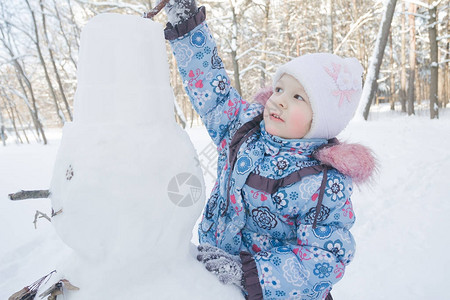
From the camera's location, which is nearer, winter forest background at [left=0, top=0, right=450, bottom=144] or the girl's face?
the girl's face

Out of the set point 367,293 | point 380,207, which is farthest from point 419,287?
point 380,207

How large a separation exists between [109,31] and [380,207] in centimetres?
377

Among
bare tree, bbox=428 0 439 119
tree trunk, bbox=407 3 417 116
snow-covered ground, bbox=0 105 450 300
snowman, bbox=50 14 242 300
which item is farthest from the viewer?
tree trunk, bbox=407 3 417 116

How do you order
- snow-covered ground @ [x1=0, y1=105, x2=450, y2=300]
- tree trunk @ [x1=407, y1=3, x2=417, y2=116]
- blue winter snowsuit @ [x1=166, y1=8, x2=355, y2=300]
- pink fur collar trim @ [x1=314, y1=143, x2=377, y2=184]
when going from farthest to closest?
tree trunk @ [x1=407, y1=3, x2=417, y2=116]
snow-covered ground @ [x1=0, y1=105, x2=450, y2=300]
pink fur collar trim @ [x1=314, y1=143, x2=377, y2=184]
blue winter snowsuit @ [x1=166, y1=8, x2=355, y2=300]

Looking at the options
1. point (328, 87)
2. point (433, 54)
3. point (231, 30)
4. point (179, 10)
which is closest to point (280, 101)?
point (328, 87)

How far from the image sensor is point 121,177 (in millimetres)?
640

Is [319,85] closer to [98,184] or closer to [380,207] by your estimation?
[98,184]

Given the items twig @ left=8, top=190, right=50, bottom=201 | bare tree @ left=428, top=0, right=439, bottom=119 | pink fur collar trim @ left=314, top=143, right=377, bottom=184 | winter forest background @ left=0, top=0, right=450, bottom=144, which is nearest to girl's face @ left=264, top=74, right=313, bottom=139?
pink fur collar trim @ left=314, top=143, right=377, bottom=184

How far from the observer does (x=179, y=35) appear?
40.9 inches

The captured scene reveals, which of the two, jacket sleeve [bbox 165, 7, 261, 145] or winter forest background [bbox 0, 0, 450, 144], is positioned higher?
winter forest background [bbox 0, 0, 450, 144]

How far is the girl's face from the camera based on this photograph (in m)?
1.08

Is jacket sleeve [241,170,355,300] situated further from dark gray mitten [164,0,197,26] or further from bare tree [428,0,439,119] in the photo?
bare tree [428,0,439,119]

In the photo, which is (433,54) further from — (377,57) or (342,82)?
(342,82)

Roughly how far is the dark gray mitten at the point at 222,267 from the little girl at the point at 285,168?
4 centimetres
